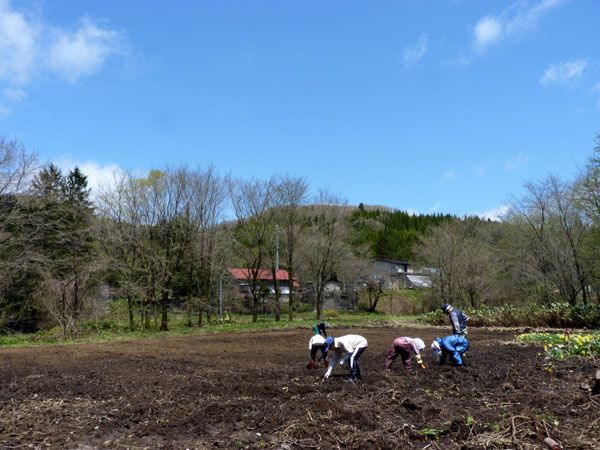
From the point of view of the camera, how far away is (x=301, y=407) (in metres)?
6.24

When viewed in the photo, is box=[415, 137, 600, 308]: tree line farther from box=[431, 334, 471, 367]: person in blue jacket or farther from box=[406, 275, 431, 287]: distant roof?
box=[431, 334, 471, 367]: person in blue jacket

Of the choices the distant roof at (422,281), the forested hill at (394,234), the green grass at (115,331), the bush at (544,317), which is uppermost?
the forested hill at (394,234)

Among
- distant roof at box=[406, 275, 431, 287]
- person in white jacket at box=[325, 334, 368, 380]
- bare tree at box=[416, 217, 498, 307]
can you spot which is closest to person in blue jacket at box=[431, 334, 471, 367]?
person in white jacket at box=[325, 334, 368, 380]

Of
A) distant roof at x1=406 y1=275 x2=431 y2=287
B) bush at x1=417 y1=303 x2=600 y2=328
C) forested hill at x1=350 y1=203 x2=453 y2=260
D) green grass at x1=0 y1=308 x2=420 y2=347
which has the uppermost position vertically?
forested hill at x1=350 y1=203 x2=453 y2=260

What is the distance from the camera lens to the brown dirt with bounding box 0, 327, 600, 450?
5.13 m

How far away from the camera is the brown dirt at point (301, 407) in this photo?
5.13 meters

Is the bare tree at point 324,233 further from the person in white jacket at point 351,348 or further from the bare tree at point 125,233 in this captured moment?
the person in white jacket at point 351,348

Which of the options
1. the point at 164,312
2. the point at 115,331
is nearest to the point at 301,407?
the point at 115,331

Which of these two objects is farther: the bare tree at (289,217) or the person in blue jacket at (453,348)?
the bare tree at (289,217)

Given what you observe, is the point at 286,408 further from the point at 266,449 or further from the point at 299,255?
the point at 299,255

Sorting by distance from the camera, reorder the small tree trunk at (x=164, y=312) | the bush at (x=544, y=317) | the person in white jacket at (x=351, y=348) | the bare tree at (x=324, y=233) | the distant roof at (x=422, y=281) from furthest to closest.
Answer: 1. the distant roof at (x=422, y=281)
2. the bare tree at (x=324, y=233)
3. the small tree trunk at (x=164, y=312)
4. the bush at (x=544, y=317)
5. the person in white jacket at (x=351, y=348)

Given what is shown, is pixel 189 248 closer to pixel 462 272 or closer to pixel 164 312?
pixel 164 312

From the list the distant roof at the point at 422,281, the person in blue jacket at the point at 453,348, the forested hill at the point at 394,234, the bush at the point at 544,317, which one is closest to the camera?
the person in blue jacket at the point at 453,348

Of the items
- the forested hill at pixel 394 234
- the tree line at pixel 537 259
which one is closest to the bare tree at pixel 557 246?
the tree line at pixel 537 259
